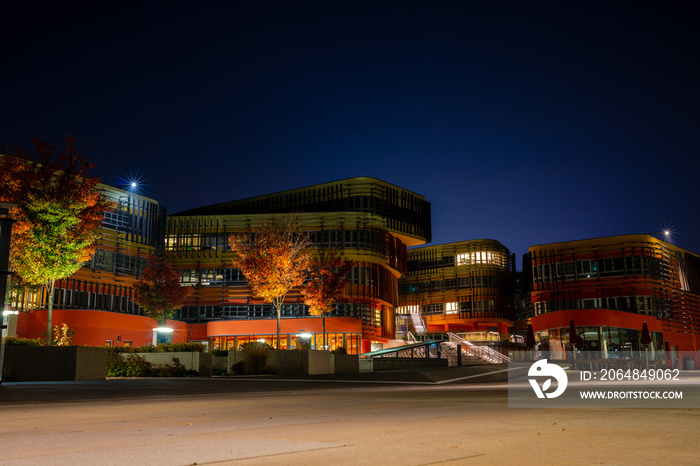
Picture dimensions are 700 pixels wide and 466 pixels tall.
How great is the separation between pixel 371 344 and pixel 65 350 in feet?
128

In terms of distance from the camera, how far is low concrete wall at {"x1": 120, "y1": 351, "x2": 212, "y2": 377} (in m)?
30.6

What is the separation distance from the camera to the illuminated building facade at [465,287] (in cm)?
9344

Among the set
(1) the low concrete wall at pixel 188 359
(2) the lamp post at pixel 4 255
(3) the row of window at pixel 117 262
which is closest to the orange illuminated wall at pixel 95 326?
(3) the row of window at pixel 117 262

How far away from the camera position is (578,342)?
42438 mm

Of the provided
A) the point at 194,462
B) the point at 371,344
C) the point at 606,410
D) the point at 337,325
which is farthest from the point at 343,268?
the point at 194,462

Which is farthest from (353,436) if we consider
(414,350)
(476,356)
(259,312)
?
(259,312)

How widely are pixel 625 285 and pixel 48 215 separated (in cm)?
5835

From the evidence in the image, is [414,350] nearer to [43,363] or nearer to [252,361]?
[252,361]

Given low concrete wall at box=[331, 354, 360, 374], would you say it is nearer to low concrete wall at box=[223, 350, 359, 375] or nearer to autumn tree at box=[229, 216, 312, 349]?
low concrete wall at box=[223, 350, 359, 375]

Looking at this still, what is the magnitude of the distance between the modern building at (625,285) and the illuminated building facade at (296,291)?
16.6 meters

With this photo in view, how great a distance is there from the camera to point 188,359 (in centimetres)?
3072

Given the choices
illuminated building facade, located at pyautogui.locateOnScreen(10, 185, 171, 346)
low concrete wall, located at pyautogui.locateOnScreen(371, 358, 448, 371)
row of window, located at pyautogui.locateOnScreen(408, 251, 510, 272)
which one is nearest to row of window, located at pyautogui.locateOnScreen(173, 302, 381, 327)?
illuminated building facade, located at pyautogui.locateOnScreen(10, 185, 171, 346)

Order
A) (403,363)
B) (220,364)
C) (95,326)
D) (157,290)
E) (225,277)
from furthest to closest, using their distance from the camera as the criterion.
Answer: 1. (225,277)
2. (157,290)
3. (403,363)
4. (95,326)
5. (220,364)

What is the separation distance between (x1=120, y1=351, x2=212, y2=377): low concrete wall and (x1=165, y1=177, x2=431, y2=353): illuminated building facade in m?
25.2
